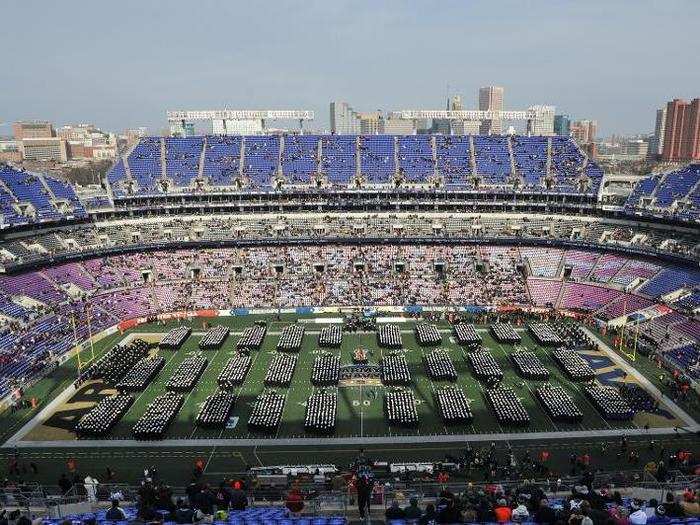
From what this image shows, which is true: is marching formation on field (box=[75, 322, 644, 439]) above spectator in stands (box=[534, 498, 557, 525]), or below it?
below

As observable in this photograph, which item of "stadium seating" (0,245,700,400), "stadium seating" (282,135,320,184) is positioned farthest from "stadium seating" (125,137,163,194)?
"stadium seating" (282,135,320,184)

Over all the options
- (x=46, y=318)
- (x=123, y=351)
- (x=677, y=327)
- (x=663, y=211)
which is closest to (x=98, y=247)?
(x=46, y=318)

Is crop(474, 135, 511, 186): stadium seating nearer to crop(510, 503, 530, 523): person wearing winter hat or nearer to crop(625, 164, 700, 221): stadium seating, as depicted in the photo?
crop(625, 164, 700, 221): stadium seating

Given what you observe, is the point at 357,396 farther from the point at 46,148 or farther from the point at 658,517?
the point at 46,148

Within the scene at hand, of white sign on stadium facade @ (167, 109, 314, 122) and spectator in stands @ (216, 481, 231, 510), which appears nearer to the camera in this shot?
spectator in stands @ (216, 481, 231, 510)

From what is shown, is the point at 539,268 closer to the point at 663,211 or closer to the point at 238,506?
the point at 663,211

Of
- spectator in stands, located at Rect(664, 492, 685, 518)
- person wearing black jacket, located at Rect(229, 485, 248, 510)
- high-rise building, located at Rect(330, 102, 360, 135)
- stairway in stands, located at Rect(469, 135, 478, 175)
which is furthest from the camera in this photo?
high-rise building, located at Rect(330, 102, 360, 135)
